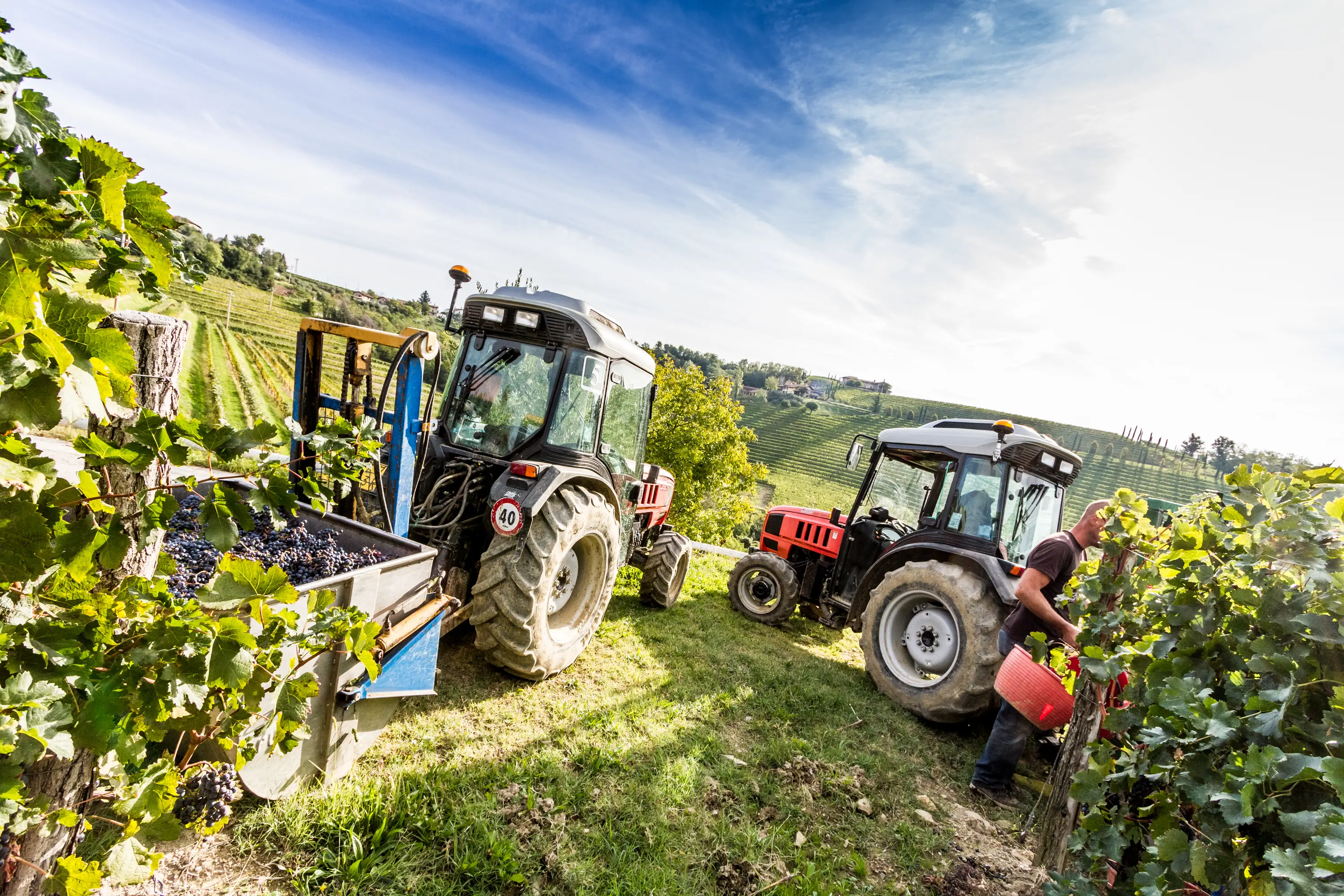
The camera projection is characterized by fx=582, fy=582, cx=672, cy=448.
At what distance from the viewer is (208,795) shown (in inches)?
63.1

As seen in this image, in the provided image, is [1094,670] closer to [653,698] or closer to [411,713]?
[653,698]

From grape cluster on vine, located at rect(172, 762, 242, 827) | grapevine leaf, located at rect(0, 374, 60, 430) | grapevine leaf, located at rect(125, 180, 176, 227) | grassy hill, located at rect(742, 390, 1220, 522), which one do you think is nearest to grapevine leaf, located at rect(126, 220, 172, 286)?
grapevine leaf, located at rect(125, 180, 176, 227)

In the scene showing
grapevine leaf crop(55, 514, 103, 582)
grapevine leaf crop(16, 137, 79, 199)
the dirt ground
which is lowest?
the dirt ground

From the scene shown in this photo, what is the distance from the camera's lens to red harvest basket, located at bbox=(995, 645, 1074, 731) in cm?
328

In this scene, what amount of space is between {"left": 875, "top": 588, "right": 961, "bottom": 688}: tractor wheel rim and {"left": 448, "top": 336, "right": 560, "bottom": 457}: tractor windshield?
328 cm

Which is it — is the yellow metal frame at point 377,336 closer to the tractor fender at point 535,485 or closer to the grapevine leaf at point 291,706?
the tractor fender at point 535,485

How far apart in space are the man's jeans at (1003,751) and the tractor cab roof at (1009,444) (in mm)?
2057

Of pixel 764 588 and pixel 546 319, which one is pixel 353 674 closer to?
pixel 546 319

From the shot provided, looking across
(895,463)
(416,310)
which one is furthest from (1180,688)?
(416,310)

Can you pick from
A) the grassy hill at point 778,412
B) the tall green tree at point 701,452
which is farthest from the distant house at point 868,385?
the tall green tree at point 701,452

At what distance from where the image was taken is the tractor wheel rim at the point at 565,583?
156 inches

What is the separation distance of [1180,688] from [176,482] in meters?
2.53

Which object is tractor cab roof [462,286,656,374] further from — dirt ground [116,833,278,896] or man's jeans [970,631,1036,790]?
man's jeans [970,631,1036,790]

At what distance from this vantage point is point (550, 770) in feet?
9.45
